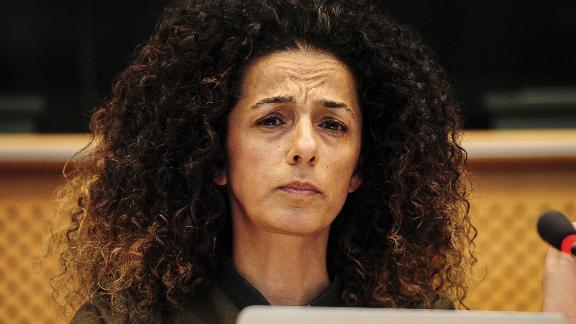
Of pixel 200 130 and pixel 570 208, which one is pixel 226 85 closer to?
pixel 200 130

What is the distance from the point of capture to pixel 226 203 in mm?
1854

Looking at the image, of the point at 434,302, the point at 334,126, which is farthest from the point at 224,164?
the point at 434,302

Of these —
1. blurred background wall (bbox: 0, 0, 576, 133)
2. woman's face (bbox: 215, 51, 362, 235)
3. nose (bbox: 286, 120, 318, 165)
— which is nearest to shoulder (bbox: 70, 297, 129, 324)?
woman's face (bbox: 215, 51, 362, 235)

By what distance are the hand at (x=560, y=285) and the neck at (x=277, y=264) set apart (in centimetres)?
53

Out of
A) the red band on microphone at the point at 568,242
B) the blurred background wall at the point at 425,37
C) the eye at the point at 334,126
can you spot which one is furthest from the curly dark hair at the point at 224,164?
the blurred background wall at the point at 425,37

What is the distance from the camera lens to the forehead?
1714mm

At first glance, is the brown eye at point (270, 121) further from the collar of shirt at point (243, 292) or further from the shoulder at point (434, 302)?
the shoulder at point (434, 302)

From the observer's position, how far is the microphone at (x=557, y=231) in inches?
49.6

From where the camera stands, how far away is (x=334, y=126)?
175cm

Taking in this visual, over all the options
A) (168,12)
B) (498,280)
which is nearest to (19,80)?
(168,12)

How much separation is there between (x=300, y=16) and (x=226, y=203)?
41 centimetres

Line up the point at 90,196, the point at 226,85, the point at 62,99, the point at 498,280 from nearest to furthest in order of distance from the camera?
the point at 226,85, the point at 90,196, the point at 498,280, the point at 62,99

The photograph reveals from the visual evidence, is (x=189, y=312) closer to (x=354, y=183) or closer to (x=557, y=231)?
(x=354, y=183)

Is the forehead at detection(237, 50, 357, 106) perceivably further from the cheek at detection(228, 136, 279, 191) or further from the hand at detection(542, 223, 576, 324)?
the hand at detection(542, 223, 576, 324)
